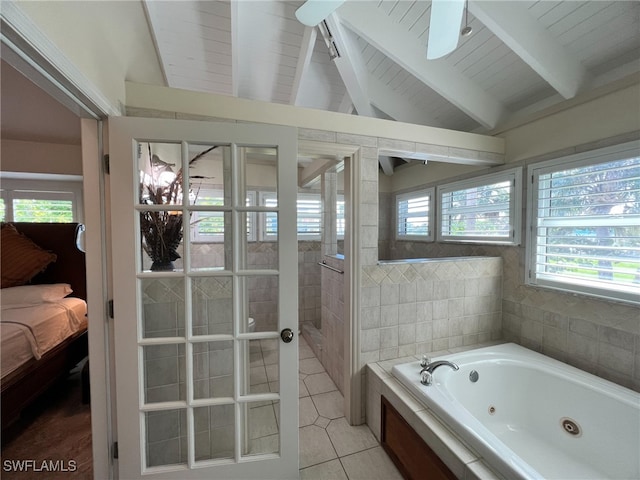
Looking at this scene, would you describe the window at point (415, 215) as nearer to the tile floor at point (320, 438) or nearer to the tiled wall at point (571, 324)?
the tiled wall at point (571, 324)

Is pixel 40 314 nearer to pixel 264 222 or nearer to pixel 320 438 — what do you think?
pixel 264 222

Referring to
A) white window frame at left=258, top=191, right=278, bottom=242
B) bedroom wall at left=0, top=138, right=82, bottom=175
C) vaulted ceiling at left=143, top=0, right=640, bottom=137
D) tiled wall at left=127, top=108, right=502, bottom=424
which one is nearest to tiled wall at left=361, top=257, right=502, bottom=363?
tiled wall at left=127, top=108, right=502, bottom=424

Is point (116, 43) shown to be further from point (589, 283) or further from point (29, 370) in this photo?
point (589, 283)

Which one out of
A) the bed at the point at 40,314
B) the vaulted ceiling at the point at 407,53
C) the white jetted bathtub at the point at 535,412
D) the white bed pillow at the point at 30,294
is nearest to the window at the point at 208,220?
the vaulted ceiling at the point at 407,53

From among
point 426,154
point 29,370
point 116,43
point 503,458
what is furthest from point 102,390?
point 426,154

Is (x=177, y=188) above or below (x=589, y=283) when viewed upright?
above

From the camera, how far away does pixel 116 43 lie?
118 cm

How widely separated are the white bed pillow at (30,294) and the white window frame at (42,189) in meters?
0.91

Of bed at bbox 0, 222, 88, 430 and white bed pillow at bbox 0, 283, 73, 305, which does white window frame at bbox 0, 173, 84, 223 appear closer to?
bed at bbox 0, 222, 88, 430

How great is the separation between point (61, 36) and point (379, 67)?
89.0 inches

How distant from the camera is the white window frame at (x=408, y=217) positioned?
301 cm

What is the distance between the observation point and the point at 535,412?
5.44 feet

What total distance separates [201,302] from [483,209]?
2.57m

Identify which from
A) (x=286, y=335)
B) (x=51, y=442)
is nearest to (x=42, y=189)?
(x=51, y=442)
